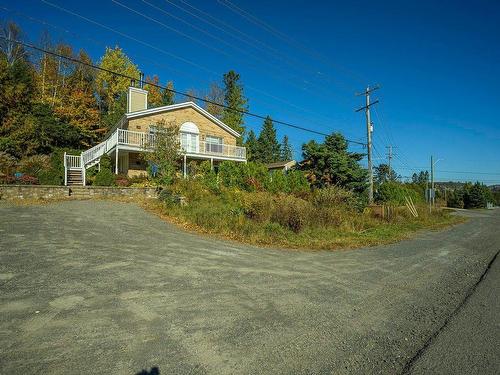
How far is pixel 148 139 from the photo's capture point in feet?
73.7

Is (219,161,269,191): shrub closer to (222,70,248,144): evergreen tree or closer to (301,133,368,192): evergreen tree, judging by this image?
(301,133,368,192): evergreen tree

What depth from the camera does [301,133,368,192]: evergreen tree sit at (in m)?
27.2

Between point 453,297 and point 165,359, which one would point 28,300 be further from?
point 453,297

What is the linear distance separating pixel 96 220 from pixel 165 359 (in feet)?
31.0

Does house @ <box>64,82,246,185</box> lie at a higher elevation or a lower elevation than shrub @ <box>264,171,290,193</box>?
higher

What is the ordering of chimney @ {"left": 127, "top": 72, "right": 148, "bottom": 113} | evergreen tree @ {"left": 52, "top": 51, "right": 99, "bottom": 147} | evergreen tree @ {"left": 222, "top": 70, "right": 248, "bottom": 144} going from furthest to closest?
1. evergreen tree @ {"left": 222, "top": 70, "right": 248, "bottom": 144}
2. evergreen tree @ {"left": 52, "top": 51, "right": 99, "bottom": 147}
3. chimney @ {"left": 127, "top": 72, "right": 148, "bottom": 113}

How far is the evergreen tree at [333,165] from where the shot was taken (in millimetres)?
27203

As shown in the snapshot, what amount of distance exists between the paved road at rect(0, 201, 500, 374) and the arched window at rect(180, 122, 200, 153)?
65.3 ft

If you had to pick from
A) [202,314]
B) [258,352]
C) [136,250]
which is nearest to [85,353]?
[202,314]

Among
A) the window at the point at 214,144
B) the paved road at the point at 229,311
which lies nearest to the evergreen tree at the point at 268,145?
the window at the point at 214,144

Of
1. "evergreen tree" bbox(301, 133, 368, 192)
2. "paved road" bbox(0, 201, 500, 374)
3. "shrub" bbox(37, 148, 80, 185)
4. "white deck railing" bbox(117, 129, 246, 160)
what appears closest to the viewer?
"paved road" bbox(0, 201, 500, 374)

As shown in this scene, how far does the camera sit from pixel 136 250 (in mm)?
7578

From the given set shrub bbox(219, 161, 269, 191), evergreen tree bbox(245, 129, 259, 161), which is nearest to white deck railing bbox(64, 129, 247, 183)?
shrub bbox(219, 161, 269, 191)

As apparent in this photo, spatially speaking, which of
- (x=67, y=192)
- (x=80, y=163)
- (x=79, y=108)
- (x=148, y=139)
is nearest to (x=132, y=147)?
(x=148, y=139)
